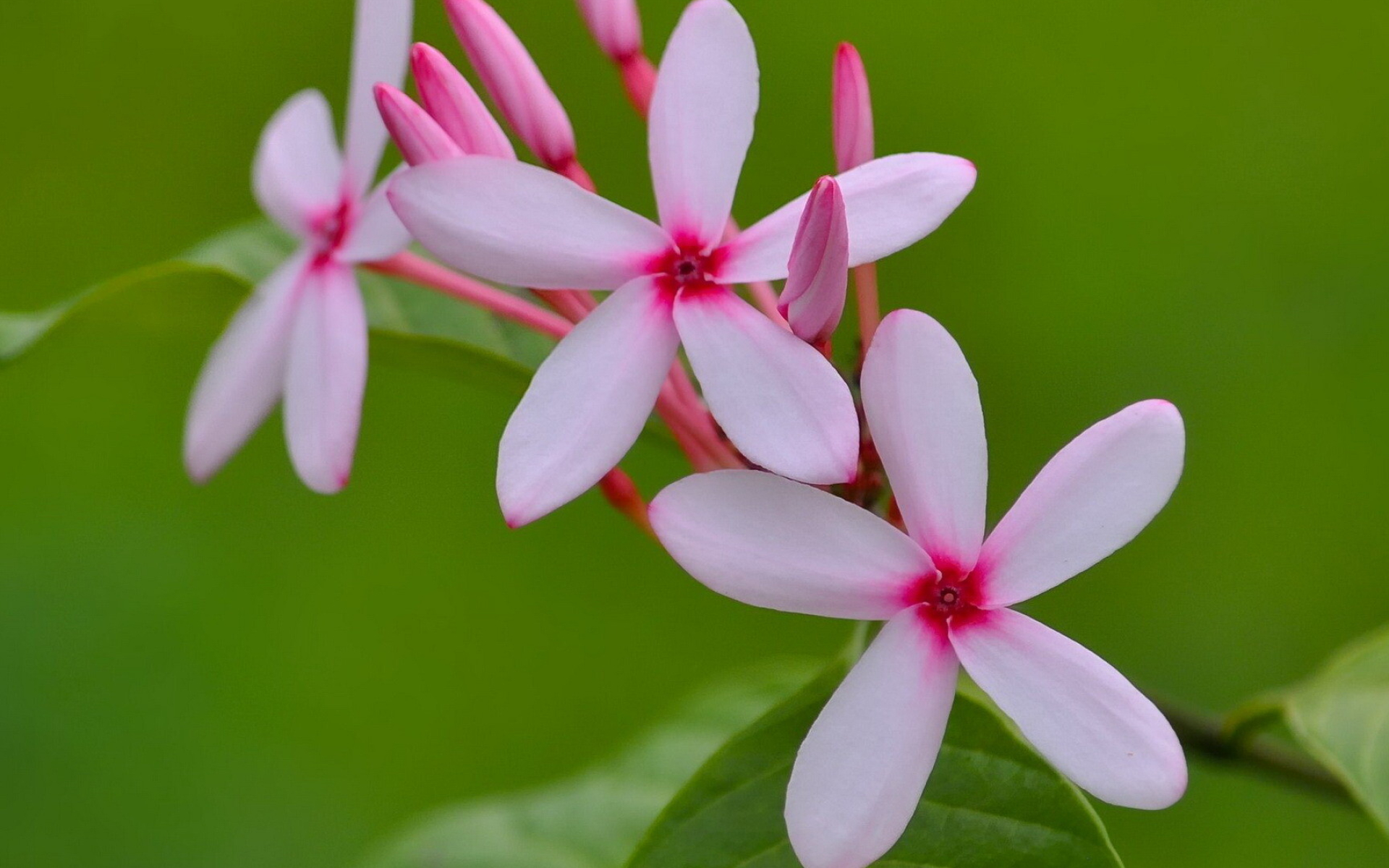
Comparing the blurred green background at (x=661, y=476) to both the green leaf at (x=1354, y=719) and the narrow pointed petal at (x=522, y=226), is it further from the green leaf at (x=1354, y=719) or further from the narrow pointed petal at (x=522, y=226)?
the narrow pointed petal at (x=522, y=226)

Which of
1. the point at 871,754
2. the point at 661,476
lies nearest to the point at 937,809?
the point at 871,754

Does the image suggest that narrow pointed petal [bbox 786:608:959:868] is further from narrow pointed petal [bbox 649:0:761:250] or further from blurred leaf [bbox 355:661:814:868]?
blurred leaf [bbox 355:661:814:868]

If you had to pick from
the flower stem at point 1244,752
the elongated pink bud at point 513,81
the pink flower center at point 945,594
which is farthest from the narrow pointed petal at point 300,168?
the flower stem at point 1244,752

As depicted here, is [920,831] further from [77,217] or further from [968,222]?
[77,217]

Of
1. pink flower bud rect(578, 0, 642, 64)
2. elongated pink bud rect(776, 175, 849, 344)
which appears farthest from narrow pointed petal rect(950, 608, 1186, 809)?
pink flower bud rect(578, 0, 642, 64)

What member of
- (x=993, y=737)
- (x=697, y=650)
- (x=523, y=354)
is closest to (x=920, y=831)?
(x=993, y=737)
